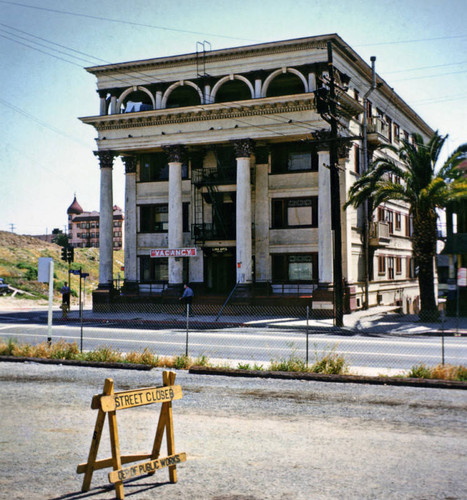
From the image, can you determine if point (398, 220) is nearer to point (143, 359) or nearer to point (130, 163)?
point (130, 163)

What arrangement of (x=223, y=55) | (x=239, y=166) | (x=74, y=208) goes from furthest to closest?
(x=74, y=208)
(x=223, y=55)
(x=239, y=166)

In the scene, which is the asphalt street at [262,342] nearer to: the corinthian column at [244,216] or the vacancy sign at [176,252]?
the corinthian column at [244,216]

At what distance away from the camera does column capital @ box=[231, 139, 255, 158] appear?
113ft

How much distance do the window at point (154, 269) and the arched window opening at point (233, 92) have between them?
1162cm

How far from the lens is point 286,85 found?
122ft

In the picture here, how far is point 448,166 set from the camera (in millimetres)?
28000

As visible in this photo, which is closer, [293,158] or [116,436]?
[116,436]

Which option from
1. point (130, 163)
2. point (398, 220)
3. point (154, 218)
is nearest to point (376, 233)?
point (398, 220)

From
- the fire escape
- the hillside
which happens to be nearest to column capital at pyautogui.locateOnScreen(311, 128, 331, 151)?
the fire escape

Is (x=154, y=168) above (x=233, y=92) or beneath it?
beneath

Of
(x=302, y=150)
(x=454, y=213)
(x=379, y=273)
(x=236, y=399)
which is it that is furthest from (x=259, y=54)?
(x=236, y=399)

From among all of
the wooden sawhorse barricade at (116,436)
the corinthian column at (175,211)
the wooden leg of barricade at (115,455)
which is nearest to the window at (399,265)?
the corinthian column at (175,211)

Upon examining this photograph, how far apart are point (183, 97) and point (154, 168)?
5.29 metres

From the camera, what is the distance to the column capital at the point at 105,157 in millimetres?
38156
